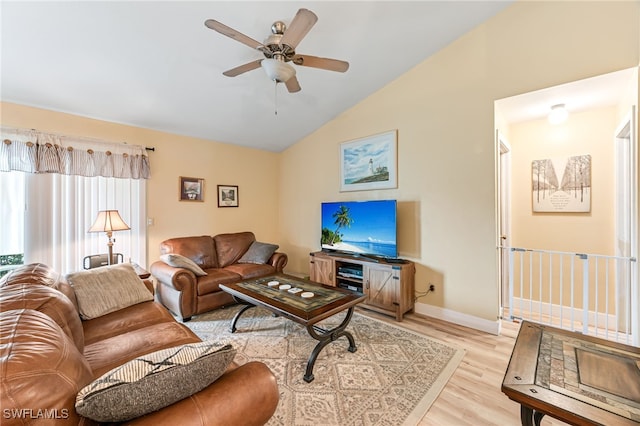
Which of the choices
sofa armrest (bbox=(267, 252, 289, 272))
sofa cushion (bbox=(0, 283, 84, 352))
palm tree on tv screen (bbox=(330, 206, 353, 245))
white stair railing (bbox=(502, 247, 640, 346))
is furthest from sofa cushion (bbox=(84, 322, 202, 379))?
white stair railing (bbox=(502, 247, 640, 346))

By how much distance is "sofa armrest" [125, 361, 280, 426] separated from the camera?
2.68ft

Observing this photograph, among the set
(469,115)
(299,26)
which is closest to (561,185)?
(469,115)

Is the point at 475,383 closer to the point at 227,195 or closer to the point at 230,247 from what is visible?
the point at 230,247

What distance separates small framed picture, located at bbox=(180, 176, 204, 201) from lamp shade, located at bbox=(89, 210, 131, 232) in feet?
3.36

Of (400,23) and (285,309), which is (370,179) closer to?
(400,23)

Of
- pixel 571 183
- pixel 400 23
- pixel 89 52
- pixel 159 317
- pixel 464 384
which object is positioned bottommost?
pixel 464 384

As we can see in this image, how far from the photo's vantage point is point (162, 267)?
3.12m

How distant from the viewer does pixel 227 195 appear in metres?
4.54

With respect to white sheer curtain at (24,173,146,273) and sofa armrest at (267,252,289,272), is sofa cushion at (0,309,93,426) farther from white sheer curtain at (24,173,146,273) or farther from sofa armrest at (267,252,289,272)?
sofa armrest at (267,252,289,272)

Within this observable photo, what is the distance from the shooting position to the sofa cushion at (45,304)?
1355 millimetres

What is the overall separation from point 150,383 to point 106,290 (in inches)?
70.2

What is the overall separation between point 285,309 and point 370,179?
91.1 inches

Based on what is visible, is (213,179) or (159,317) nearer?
(159,317)

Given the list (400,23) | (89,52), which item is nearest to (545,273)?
(400,23)
